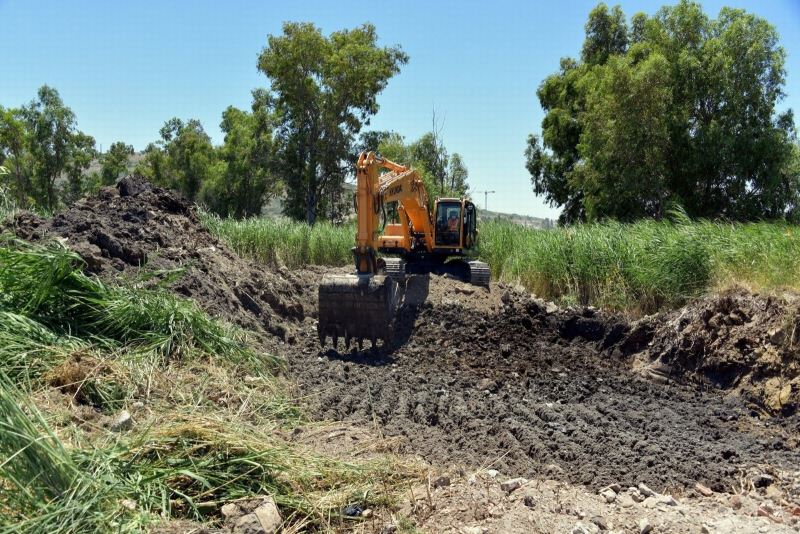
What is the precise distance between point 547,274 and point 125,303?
9.43 meters

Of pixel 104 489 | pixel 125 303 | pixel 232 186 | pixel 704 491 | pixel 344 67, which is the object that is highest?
pixel 344 67

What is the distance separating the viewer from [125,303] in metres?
6.65

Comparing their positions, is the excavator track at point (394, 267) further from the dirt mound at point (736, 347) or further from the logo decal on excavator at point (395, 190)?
the dirt mound at point (736, 347)

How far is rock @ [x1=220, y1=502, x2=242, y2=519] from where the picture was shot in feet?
12.5

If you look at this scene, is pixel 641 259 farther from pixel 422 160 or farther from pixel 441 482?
pixel 422 160

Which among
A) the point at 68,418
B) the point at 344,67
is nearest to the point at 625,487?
the point at 68,418

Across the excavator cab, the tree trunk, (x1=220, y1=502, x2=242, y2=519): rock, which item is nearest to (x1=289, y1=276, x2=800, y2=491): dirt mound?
(x1=220, y1=502, x2=242, y2=519): rock

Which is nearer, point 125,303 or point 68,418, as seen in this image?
point 68,418

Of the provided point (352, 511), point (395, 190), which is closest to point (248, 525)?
point (352, 511)

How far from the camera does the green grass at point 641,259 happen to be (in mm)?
9414

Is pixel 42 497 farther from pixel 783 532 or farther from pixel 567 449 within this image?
pixel 783 532

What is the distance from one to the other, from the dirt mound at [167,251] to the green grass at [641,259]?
5.22 metres

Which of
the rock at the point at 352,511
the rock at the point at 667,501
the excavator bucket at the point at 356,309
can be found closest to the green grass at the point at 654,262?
the excavator bucket at the point at 356,309

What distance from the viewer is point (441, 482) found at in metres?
4.64
